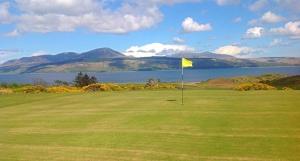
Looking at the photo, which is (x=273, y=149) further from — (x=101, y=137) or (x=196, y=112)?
(x=196, y=112)

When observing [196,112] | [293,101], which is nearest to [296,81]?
[293,101]

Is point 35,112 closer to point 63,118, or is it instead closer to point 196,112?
point 63,118

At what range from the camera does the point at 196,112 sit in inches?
918

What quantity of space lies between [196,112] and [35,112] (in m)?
9.24

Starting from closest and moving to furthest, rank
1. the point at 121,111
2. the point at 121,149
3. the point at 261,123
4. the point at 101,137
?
the point at 121,149 < the point at 101,137 < the point at 261,123 < the point at 121,111

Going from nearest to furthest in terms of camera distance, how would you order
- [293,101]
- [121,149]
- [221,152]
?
[221,152], [121,149], [293,101]

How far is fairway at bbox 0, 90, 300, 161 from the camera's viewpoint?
48.4 feet

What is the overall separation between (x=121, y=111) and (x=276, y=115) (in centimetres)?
805

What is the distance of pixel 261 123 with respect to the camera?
1914 cm

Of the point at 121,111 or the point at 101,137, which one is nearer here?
the point at 101,137

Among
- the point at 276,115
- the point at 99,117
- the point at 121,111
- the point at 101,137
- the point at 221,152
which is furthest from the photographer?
the point at 121,111

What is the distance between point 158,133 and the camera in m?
17.9

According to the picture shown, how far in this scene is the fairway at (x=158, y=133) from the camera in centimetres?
1475

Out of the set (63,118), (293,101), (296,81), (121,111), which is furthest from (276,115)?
(296,81)
